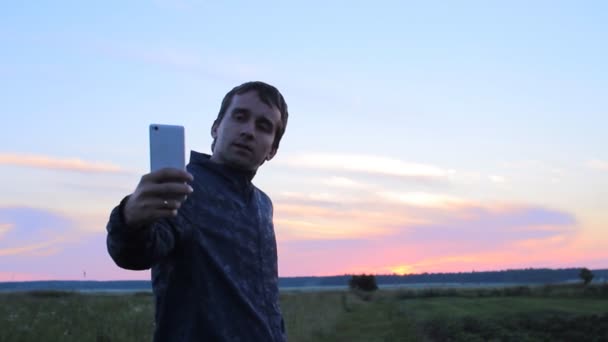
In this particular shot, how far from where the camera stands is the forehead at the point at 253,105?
259 centimetres

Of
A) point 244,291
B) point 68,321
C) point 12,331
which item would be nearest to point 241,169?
point 244,291

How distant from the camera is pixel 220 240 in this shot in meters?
2.37

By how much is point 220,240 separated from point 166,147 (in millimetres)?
681

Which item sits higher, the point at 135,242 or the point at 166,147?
the point at 166,147

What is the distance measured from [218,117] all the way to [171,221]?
70 cm

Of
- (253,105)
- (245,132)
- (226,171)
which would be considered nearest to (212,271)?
(226,171)

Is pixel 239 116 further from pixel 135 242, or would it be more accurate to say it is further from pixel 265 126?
pixel 135 242

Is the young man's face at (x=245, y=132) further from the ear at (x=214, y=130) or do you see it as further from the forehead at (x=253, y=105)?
the ear at (x=214, y=130)

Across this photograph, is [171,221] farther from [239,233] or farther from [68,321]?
[68,321]

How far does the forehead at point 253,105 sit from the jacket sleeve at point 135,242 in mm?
635

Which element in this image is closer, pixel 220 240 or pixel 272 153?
pixel 220 240

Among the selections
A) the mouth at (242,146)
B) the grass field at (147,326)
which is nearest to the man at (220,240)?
the mouth at (242,146)

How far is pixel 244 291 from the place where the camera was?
240cm

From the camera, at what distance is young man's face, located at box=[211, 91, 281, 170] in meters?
2.56
